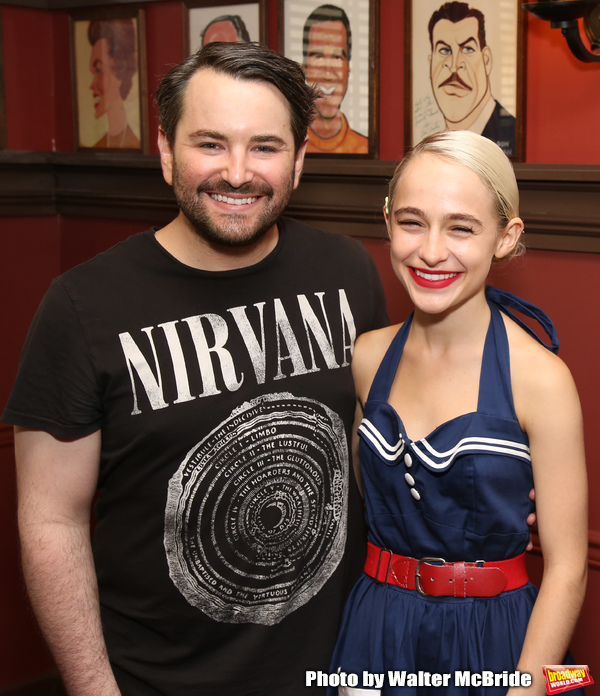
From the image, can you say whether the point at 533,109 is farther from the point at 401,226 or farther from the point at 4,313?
the point at 4,313

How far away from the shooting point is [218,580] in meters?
1.75

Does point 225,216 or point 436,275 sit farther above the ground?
point 225,216

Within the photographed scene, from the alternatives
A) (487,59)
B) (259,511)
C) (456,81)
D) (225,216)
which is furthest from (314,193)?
(259,511)

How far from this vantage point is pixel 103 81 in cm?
332

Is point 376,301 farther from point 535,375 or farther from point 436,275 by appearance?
point 535,375

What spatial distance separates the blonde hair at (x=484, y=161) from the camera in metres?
1.60

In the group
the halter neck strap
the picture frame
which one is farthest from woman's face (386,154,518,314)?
the picture frame

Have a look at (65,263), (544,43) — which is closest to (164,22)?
(65,263)

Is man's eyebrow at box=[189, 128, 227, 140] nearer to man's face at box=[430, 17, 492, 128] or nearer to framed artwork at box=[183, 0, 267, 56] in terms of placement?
man's face at box=[430, 17, 492, 128]

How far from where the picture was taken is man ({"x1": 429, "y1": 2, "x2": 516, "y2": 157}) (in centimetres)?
224

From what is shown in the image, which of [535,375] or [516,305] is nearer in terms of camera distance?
[535,375]

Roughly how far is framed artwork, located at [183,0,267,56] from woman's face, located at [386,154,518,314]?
4.43ft

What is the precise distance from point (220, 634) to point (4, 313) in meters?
2.13

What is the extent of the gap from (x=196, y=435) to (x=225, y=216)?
0.44 m
